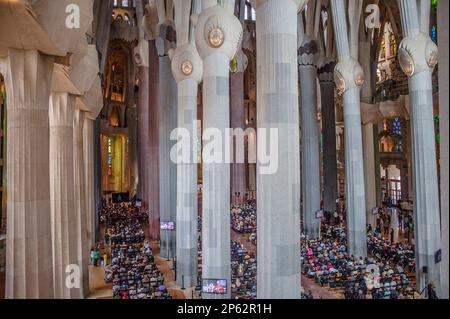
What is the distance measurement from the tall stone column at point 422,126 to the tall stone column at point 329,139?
9.27m

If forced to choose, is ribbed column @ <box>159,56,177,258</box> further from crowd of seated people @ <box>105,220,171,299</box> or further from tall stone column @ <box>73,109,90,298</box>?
tall stone column @ <box>73,109,90,298</box>

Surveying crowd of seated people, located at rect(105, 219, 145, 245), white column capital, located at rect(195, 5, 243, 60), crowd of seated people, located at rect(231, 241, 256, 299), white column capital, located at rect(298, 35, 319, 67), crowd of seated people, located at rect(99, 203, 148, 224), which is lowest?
crowd of seated people, located at rect(231, 241, 256, 299)

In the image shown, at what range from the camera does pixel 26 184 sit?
780 centimetres

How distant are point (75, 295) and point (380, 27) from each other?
78.8ft

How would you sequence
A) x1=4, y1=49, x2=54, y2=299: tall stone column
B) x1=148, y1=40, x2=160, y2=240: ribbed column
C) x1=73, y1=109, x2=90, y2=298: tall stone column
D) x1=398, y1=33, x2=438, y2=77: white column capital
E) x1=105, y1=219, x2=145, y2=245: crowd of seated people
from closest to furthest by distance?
x1=4, y1=49, x2=54, y2=299: tall stone column → x1=73, y1=109, x2=90, y2=298: tall stone column → x1=398, y1=33, x2=438, y2=77: white column capital → x1=105, y1=219, x2=145, y2=245: crowd of seated people → x1=148, y1=40, x2=160, y2=240: ribbed column

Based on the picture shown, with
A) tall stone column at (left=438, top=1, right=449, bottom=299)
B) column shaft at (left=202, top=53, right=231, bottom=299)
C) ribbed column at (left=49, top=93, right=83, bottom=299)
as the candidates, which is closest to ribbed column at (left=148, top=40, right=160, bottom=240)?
ribbed column at (left=49, top=93, right=83, bottom=299)

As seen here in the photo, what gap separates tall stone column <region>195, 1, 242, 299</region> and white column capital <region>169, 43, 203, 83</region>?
12.1 feet

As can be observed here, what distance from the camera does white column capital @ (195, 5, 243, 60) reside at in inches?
421

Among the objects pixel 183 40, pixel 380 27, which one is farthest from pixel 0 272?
pixel 380 27

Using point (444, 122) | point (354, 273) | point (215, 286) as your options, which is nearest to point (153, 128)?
point (354, 273)

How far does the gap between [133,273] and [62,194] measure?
3.90 metres

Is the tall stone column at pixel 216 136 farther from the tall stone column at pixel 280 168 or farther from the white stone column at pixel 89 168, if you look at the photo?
the white stone column at pixel 89 168

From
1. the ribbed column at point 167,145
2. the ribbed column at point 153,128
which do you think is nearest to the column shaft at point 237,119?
the ribbed column at point 153,128

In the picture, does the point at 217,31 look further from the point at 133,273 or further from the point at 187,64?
the point at 133,273
